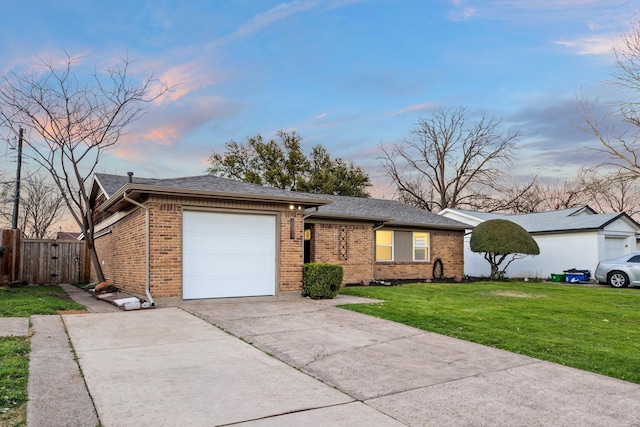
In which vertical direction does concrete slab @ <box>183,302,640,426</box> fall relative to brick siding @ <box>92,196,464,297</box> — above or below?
below

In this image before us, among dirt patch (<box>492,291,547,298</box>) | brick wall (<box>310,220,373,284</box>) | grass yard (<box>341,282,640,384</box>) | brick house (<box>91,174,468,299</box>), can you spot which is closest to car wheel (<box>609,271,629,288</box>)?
grass yard (<box>341,282,640,384</box>)

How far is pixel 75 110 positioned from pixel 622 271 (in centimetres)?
2167

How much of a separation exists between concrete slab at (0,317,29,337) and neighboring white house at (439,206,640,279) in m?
19.3

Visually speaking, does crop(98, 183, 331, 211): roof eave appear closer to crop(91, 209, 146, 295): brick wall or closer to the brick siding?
the brick siding

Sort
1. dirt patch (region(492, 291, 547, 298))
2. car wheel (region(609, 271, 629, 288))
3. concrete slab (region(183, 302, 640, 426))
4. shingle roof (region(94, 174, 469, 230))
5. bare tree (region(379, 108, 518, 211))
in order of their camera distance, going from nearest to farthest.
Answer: concrete slab (region(183, 302, 640, 426)) < shingle roof (region(94, 174, 469, 230)) < dirt patch (region(492, 291, 547, 298)) < car wheel (region(609, 271, 629, 288)) < bare tree (region(379, 108, 518, 211))

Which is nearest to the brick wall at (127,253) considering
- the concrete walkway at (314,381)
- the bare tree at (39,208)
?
the concrete walkway at (314,381)

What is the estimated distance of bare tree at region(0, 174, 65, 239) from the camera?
29969mm

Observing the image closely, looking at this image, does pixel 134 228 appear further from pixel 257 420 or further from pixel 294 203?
pixel 257 420

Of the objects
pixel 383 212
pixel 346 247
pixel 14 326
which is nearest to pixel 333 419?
pixel 14 326

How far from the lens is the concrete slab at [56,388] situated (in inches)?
140

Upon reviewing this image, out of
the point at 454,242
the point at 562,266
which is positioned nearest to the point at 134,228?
the point at 454,242

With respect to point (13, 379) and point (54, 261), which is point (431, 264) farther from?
point (13, 379)

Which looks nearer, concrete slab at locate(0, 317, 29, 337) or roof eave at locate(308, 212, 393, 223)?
concrete slab at locate(0, 317, 29, 337)

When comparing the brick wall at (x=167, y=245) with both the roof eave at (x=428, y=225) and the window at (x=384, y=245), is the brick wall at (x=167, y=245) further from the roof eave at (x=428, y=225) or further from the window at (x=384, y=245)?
the window at (x=384, y=245)
